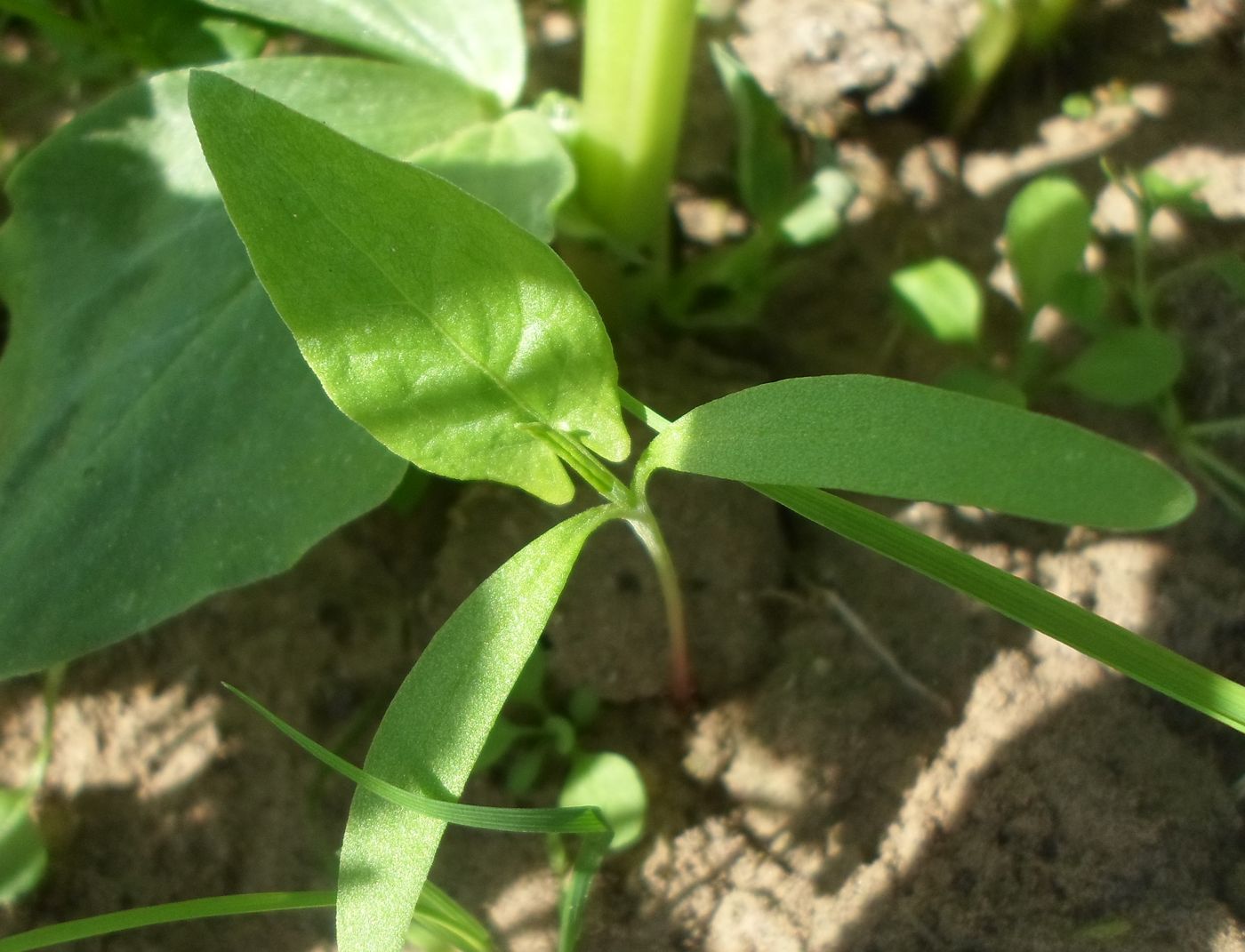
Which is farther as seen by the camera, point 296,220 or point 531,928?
point 531,928

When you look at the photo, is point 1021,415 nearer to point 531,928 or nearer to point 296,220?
point 296,220

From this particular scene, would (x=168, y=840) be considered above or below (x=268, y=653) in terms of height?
below

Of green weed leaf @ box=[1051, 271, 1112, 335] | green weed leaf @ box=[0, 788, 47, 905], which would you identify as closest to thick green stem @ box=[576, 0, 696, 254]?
green weed leaf @ box=[1051, 271, 1112, 335]

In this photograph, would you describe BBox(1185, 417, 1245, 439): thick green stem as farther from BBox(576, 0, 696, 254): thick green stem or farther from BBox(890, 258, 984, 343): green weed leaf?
BBox(576, 0, 696, 254): thick green stem

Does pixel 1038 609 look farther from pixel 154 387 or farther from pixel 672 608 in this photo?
pixel 154 387

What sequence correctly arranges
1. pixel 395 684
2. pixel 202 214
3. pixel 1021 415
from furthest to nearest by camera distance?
pixel 395 684
pixel 202 214
pixel 1021 415

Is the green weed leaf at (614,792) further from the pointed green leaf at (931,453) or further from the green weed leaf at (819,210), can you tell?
the green weed leaf at (819,210)

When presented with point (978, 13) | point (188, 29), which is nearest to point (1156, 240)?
point (978, 13)
